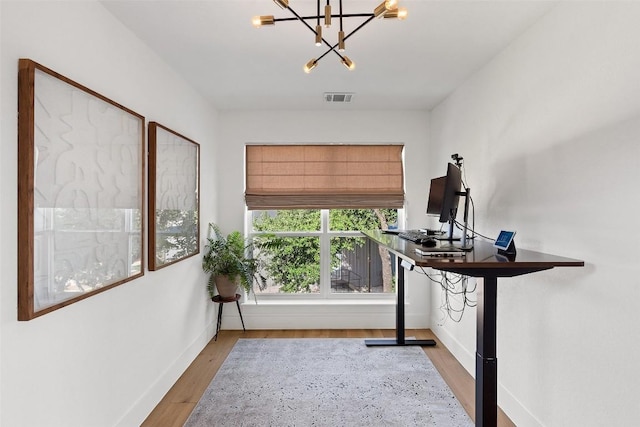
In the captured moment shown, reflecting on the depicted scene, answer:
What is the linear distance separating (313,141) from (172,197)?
6.18 ft

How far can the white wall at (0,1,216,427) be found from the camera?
1.46 m

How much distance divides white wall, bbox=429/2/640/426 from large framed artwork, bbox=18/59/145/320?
243 cm

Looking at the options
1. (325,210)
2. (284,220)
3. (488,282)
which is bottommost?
(488,282)

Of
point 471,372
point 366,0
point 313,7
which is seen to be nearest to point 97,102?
point 313,7

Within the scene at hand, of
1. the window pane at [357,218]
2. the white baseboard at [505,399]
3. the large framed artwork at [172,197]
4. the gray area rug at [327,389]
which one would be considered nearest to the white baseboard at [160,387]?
the gray area rug at [327,389]

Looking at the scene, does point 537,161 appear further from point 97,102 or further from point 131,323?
point 131,323

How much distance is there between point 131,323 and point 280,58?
6.81 feet

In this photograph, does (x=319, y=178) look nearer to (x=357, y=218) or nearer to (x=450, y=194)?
(x=357, y=218)

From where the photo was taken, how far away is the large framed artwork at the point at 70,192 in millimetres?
1498

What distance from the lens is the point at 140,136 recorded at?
7.91 ft

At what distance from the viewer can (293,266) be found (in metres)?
4.50

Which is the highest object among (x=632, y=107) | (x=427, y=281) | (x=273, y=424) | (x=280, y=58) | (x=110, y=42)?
(x=280, y=58)

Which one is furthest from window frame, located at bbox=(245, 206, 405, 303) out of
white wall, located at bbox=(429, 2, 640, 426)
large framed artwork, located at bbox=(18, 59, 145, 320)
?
large framed artwork, located at bbox=(18, 59, 145, 320)

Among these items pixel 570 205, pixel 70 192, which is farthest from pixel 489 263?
pixel 70 192
